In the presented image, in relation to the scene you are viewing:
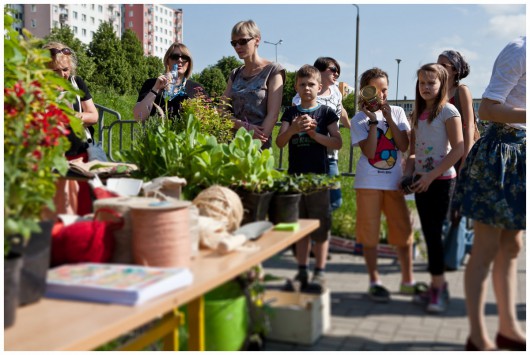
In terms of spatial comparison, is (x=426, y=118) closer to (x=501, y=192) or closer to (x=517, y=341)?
(x=501, y=192)

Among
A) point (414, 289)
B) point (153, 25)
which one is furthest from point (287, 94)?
point (153, 25)

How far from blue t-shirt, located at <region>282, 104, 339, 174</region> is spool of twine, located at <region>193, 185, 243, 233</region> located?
5.00 ft

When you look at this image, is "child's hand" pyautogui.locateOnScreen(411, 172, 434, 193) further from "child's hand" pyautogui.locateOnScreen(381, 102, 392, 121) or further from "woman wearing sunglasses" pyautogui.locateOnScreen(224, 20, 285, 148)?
"woman wearing sunglasses" pyautogui.locateOnScreen(224, 20, 285, 148)

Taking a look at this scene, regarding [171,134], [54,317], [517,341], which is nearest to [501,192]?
[517,341]

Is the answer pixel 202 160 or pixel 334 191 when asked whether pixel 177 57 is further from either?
pixel 202 160

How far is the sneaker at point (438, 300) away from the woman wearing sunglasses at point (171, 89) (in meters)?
1.73

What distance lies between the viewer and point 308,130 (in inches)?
140

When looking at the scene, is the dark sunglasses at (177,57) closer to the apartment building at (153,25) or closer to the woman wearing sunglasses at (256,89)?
the woman wearing sunglasses at (256,89)

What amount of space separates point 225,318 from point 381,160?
1367mm

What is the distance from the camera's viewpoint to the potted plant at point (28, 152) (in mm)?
1394

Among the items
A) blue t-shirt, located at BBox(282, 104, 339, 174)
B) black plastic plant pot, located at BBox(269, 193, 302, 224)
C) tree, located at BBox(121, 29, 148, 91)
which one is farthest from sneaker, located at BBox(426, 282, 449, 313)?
tree, located at BBox(121, 29, 148, 91)

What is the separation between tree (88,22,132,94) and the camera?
3944cm

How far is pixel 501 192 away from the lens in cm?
231

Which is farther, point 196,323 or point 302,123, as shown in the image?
point 302,123
